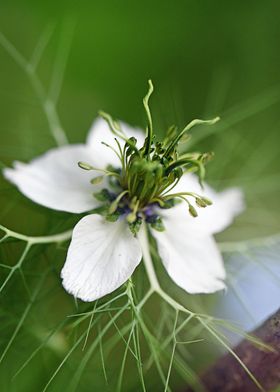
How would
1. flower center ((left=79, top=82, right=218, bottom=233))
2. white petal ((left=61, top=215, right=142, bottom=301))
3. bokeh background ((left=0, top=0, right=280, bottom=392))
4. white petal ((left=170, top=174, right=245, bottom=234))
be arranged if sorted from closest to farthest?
1. white petal ((left=61, top=215, right=142, bottom=301))
2. flower center ((left=79, top=82, right=218, bottom=233))
3. white petal ((left=170, top=174, right=245, bottom=234))
4. bokeh background ((left=0, top=0, right=280, bottom=392))

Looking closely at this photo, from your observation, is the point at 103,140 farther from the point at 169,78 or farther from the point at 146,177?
the point at 169,78

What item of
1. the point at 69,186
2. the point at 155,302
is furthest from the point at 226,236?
the point at 69,186

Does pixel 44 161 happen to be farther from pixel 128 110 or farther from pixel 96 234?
pixel 128 110

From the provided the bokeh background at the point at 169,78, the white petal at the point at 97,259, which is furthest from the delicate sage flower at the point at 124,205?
the bokeh background at the point at 169,78

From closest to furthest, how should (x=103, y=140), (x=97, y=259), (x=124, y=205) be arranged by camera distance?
(x=97, y=259), (x=124, y=205), (x=103, y=140)

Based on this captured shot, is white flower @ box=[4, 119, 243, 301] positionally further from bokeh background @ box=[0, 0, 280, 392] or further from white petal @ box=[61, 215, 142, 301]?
bokeh background @ box=[0, 0, 280, 392]

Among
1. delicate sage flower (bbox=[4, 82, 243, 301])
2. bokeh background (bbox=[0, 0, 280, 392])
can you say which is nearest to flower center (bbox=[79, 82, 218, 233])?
delicate sage flower (bbox=[4, 82, 243, 301])

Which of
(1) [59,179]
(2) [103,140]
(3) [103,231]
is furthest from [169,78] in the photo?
(3) [103,231]
